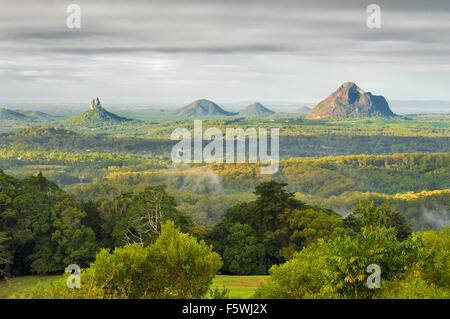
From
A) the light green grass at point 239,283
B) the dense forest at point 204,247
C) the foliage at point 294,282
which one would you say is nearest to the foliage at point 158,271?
the dense forest at point 204,247

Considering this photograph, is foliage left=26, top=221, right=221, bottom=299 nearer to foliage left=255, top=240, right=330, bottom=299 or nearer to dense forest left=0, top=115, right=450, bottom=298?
dense forest left=0, top=115, right=450, bottom=298

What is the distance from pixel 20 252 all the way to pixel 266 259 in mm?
26595

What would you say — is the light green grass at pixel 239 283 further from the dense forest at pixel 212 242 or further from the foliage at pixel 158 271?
the foliage at pixel 158 271

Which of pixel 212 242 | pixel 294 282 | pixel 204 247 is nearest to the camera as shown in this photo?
pixel 294 282

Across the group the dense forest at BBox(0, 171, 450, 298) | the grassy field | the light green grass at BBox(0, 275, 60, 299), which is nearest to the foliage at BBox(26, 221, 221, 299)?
the dense forest at BBox(0, 171, 450, 298)

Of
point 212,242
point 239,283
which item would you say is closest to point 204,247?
point 239,283

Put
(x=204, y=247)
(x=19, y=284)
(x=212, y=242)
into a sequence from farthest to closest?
(x=212, y=242)
(x=19, y=284)
(x=204, y=247)

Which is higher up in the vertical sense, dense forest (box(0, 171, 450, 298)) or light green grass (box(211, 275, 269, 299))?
dense forest (box(0, 171, 450, 298))

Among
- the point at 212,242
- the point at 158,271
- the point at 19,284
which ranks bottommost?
the point at 19,284

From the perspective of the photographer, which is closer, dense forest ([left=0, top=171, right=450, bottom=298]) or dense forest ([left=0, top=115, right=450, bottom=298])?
dense forest ([left=0, top=171, right=450, bottom=298])

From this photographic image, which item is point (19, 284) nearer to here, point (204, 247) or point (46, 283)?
point (46, 283)
